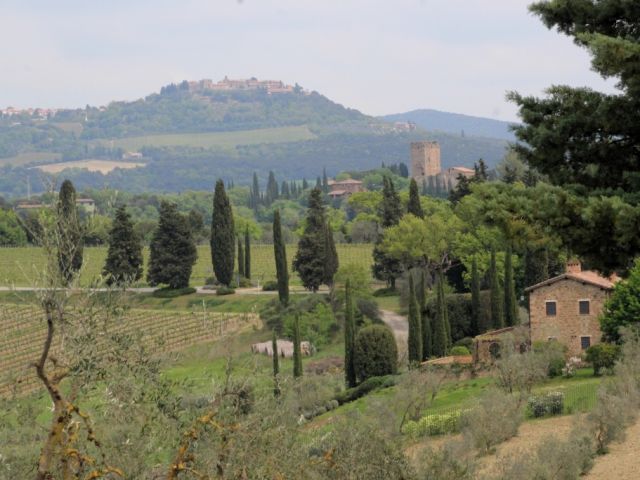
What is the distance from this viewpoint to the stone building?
40312 mm

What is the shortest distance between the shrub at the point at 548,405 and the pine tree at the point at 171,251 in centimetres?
3401

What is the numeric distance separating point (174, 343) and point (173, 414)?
1419 inches

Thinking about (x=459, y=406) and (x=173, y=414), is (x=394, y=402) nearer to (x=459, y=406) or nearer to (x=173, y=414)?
(x=459, y=406)

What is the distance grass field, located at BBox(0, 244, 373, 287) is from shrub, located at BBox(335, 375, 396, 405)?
1073 inches

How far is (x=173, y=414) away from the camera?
12.6 meters

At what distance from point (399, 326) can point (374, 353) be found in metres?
10.2

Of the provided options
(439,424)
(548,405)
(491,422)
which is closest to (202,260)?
(548,405)

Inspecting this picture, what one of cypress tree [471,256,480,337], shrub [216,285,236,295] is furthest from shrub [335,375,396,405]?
shrub [216,285,236,295]

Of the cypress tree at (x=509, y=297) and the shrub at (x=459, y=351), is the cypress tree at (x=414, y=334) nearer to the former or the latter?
the shrub at (x=459, y=351)

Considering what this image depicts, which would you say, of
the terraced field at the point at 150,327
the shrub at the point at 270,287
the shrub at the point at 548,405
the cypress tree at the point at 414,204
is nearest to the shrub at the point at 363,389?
the terraced field at the point at 150,327

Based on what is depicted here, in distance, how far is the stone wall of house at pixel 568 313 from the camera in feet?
132

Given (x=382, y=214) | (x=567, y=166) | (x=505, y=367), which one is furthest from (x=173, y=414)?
(x=382, y=214)

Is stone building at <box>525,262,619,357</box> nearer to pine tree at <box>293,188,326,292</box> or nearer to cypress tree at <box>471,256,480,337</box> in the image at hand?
cypress tree at <box>471,256,480,337</box>

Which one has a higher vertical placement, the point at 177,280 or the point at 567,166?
the point at 567,166
